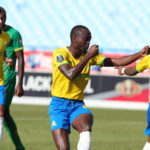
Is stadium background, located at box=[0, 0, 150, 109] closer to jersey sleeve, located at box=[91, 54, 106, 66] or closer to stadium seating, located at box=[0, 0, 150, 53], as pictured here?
stadium seating, located at box=[0, 0, 150, 53]

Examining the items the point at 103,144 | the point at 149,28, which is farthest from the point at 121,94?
the point at 103,144

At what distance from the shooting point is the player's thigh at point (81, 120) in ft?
16.7

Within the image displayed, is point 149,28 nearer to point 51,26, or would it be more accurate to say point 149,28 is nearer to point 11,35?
point 51,26

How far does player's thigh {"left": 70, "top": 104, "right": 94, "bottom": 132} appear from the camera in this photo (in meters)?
5.10

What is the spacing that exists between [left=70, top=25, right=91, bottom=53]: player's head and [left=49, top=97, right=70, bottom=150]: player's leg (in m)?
0.62

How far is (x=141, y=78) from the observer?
1873 centimetres

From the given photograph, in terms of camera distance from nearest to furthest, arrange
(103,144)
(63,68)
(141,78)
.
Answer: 1. (63,68)
2. (103,144)
3. (141,78)

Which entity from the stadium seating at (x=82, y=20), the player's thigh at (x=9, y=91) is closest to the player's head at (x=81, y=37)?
the player's thigh at (x=9, y=91)

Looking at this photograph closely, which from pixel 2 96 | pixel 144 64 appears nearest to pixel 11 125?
pixel 2 96

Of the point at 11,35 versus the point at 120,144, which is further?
the point at 120,144

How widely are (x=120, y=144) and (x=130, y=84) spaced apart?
34.2ft

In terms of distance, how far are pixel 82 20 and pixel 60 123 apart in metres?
23.5

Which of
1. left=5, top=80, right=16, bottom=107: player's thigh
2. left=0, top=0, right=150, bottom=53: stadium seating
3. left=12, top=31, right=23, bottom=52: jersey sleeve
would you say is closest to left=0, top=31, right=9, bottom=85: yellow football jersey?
left=12, top=31, right=23, bottom=52: jersey sleeve

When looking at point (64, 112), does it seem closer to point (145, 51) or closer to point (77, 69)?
point (77, 69)
